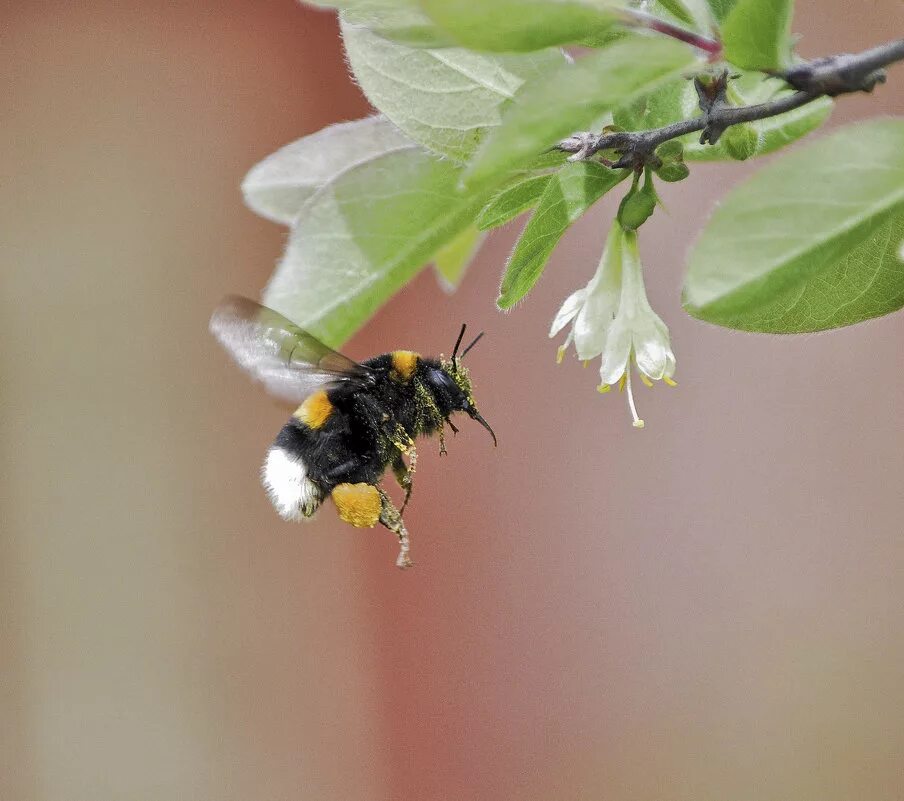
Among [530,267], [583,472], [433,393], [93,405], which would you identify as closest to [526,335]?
[583,472]

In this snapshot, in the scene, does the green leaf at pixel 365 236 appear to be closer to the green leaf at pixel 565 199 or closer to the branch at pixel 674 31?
the green leaf at pixel 565 199

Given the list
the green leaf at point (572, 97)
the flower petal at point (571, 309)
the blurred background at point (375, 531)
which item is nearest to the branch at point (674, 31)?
the green leaf at point (572, 97)

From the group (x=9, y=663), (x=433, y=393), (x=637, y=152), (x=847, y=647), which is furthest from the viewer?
(x=9, y=663)

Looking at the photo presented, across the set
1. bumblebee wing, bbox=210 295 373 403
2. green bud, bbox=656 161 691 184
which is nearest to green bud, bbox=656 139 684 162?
green bud, bbox=656 161 691 184

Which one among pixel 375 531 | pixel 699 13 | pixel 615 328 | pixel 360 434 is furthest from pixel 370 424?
pixel 375 531

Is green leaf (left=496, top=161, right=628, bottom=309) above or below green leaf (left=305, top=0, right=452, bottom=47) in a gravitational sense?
below

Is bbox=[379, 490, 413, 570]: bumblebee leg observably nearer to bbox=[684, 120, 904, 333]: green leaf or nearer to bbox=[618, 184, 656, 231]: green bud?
bbox=[618, 184, 656, 231]: green bud

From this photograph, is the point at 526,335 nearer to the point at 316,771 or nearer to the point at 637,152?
the point at 316,771
